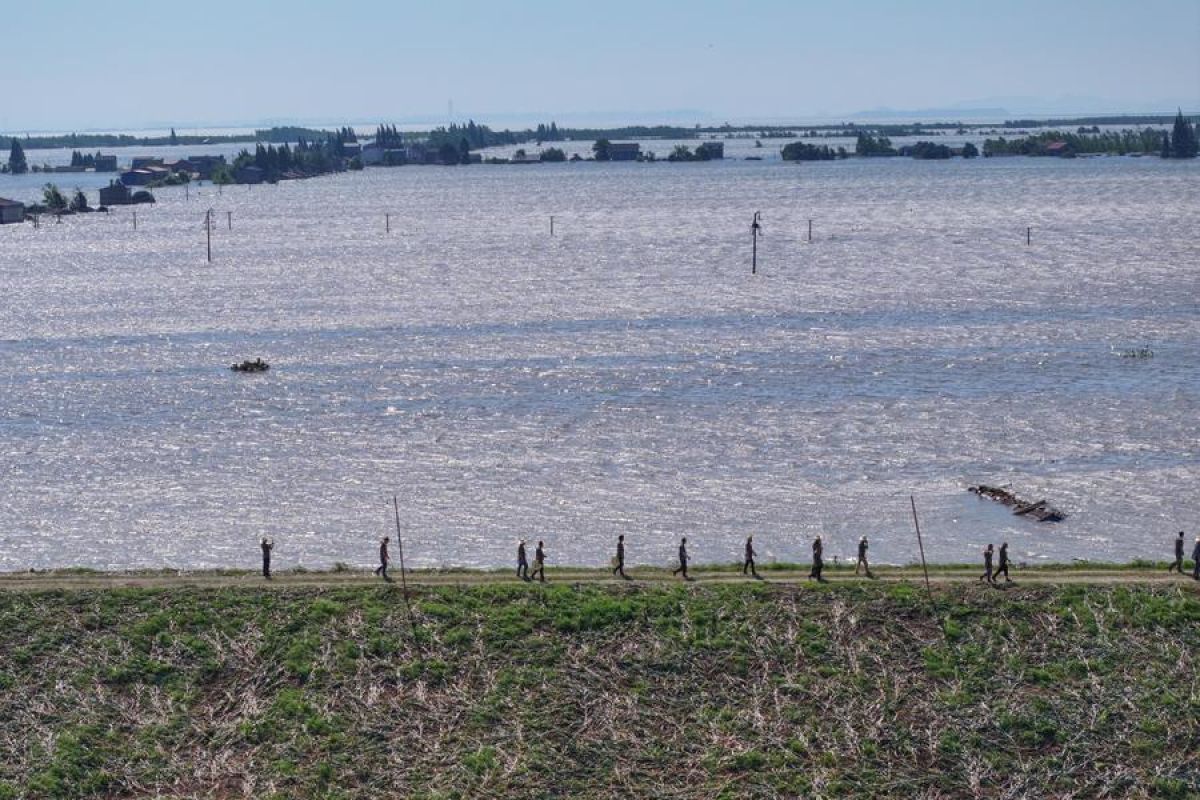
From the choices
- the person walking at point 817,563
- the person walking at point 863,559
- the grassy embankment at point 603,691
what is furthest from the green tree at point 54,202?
the person walking at point 817,563

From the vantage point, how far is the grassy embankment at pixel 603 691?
26.9 metres

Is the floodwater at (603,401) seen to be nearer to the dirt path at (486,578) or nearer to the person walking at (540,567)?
the dirt path at (486,578)

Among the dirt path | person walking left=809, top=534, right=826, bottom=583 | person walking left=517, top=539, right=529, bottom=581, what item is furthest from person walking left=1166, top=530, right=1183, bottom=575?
person walking left=517, top=539, right=529, bottom=581

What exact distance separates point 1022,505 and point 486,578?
1435cm

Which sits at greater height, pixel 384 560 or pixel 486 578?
pixel 384 560

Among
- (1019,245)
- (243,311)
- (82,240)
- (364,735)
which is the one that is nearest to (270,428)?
(364,735)

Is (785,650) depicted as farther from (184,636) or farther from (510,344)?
(510,344)

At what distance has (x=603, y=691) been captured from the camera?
95.0 feet

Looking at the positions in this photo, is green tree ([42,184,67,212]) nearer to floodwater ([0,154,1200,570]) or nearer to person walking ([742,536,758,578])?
floodwater ([0,154,1200,570])

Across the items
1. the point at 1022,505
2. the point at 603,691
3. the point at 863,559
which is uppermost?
the point at 863,559

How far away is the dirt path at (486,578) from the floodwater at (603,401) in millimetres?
3441

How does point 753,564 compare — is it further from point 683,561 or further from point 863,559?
point 863,559

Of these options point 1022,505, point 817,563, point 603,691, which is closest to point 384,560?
point 603,691

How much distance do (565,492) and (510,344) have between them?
27228 mm
